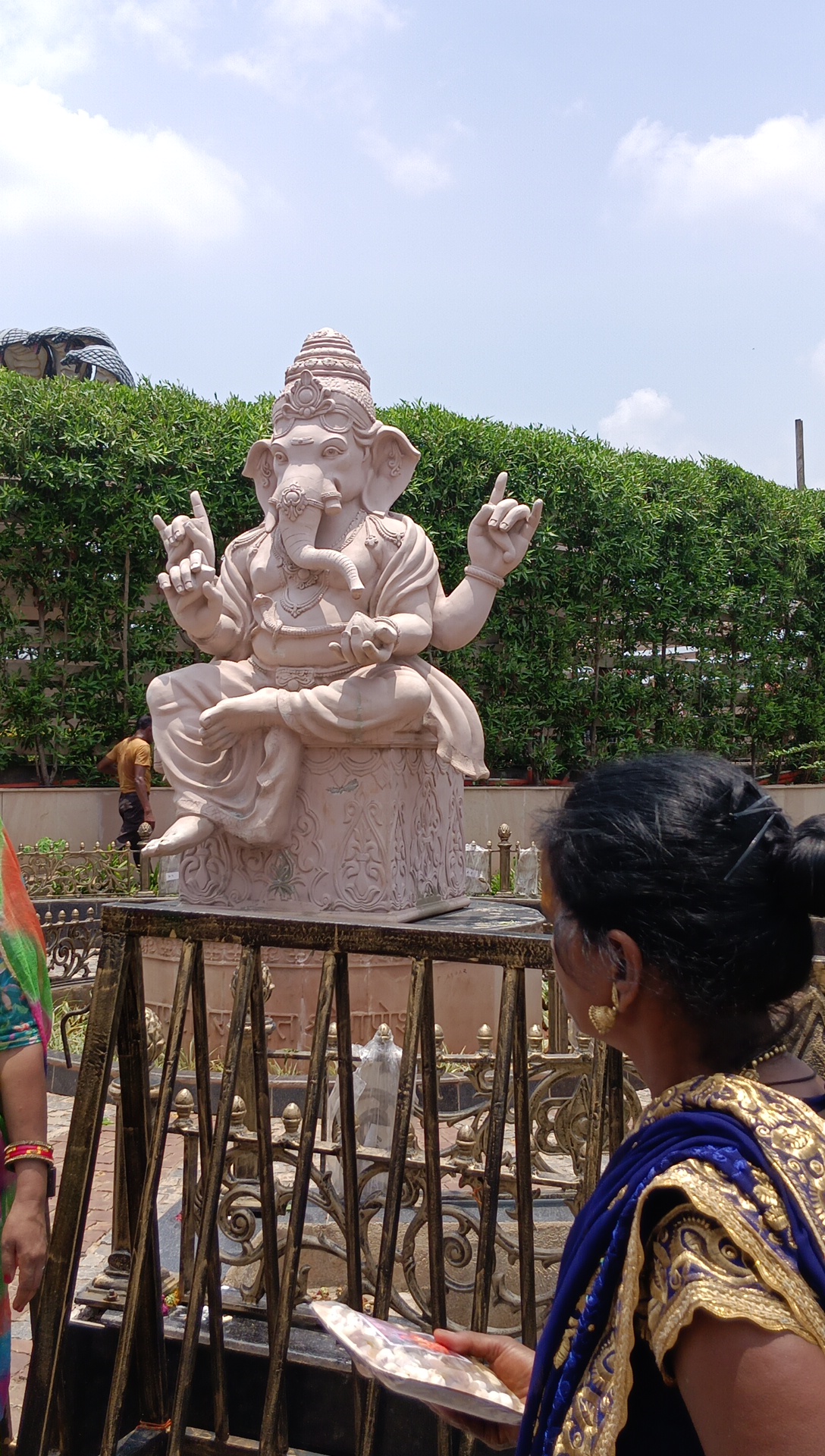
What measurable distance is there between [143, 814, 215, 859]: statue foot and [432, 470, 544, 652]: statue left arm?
159cm

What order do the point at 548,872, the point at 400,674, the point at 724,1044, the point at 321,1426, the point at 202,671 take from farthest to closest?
the point at 202,671
the point at 400,674
the point at 321,1426
the point at 548,872
the point at 724,1044

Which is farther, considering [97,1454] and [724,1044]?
[97,1454]

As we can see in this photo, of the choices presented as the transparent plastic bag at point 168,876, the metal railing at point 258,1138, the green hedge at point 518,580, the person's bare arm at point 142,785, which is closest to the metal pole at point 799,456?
the green hedge at point 518,580

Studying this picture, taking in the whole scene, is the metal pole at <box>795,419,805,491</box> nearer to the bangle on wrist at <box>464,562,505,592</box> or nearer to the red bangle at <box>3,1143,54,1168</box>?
the bangle on wrist at <box>464,562,505,592</box>

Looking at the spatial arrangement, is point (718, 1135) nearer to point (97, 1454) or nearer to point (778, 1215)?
point (778, 1215)

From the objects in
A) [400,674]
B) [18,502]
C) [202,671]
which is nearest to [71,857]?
[18,502]

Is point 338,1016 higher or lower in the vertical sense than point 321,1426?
higher

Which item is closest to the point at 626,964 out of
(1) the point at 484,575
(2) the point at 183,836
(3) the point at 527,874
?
(2) the point at 183,836

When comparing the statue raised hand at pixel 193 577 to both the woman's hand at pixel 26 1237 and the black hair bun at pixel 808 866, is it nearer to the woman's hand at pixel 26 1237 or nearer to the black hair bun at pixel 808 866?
the woman's hand at pixel 26 1237

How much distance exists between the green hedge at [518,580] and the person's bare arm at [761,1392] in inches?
434

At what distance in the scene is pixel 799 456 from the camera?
80.1 ft

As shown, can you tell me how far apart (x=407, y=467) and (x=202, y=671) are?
1.60 meters

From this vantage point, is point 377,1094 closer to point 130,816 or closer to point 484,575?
point 484,575

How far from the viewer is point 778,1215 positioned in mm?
1019
